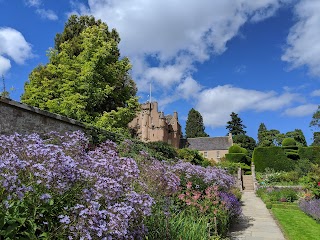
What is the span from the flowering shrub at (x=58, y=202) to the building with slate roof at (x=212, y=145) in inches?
1935

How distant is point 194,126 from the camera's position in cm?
6209

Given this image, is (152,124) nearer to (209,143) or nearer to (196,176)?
(209,143)

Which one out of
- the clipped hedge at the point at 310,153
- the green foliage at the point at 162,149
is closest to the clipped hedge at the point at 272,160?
the clipped hedge at the point at 310,153

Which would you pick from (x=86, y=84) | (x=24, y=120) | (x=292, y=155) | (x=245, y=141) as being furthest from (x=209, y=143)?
(x=24, y=120)

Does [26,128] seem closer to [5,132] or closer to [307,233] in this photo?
[5,132]

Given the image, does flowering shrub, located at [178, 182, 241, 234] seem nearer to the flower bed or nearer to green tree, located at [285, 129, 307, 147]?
the flower bed

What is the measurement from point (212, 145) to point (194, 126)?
9897 millimetres

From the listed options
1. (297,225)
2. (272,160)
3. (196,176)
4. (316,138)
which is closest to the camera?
(196,176)

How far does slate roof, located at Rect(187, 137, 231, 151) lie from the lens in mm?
52281

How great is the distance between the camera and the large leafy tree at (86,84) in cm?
1786

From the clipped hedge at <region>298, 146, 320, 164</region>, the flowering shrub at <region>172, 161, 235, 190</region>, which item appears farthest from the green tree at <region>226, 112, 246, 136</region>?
the flowering shrub at <region>172, 161, 235, 190</region>

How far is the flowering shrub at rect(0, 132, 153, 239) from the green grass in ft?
21.2

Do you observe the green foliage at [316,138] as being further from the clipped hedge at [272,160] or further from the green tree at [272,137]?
the clipped hedge at [272,160]

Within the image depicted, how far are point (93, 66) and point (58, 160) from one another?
15847 mm
